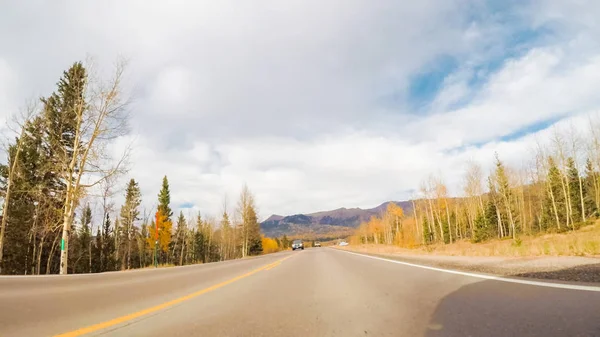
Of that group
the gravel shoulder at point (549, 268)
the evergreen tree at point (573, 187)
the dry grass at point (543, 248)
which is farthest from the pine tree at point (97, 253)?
the evergreen tree at point (573, 187)

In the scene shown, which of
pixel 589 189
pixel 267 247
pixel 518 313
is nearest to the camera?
pixel 518 313

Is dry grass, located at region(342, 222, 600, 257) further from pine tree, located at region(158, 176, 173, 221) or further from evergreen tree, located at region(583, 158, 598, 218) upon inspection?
pine tree, located at region(158, 176, 173, 221)

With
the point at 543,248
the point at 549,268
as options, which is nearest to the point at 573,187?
the point at 543,248

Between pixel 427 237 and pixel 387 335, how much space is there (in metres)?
80.9

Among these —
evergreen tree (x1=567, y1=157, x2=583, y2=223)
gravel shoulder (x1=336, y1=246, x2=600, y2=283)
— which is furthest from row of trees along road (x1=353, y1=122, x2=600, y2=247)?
gravel shoulder (x1=336, y1=246, x2=600, y2=283)

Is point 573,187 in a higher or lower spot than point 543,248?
higher

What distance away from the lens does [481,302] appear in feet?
13.1

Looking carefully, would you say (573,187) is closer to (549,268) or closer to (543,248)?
(543,248)

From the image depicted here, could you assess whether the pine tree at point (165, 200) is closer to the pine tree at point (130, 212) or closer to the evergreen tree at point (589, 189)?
the pine tree at point (130, 212)

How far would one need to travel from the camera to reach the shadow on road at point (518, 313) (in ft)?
8.59

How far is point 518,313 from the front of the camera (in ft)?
10.6

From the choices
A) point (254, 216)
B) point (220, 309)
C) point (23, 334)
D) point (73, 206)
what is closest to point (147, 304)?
point (220, 309)

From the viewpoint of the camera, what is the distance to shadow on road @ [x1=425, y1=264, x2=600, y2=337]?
2.62 m

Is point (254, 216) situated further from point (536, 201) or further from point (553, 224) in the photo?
point (536, 201)
